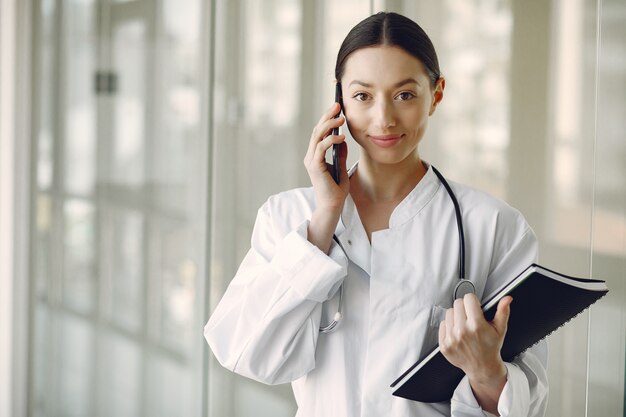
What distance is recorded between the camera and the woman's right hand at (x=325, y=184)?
1354 mm

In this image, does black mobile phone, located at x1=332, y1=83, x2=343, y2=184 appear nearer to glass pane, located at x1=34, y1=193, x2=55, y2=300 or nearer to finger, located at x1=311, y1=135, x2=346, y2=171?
finger, located at x1=311, y1=135, x2=346, y2=171

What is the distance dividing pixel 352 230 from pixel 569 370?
697 millimetres

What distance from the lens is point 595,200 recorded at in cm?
169

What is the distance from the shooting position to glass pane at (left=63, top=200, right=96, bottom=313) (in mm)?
3785

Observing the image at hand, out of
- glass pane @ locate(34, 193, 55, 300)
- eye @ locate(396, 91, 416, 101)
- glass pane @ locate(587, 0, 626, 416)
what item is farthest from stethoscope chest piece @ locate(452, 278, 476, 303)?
glass pane @ locate(34, 193, 55, 300)

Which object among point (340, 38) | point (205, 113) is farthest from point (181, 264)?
point (340, 38)

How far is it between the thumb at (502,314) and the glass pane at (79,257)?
2911 mm

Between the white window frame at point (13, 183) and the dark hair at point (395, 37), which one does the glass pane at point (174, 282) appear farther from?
the dark hair at point (395, 37)

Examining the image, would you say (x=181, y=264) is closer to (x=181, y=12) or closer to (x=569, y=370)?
(x=181, y=12)

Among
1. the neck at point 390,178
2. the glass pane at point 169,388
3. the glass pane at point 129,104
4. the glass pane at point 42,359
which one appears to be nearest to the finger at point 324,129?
the neck at point 390,178

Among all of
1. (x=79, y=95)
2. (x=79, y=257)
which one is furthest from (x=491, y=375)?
(x=79, y=95)

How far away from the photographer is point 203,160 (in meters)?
2.93

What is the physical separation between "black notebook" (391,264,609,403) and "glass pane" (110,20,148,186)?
229 cm

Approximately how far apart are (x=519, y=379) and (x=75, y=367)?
313cm
